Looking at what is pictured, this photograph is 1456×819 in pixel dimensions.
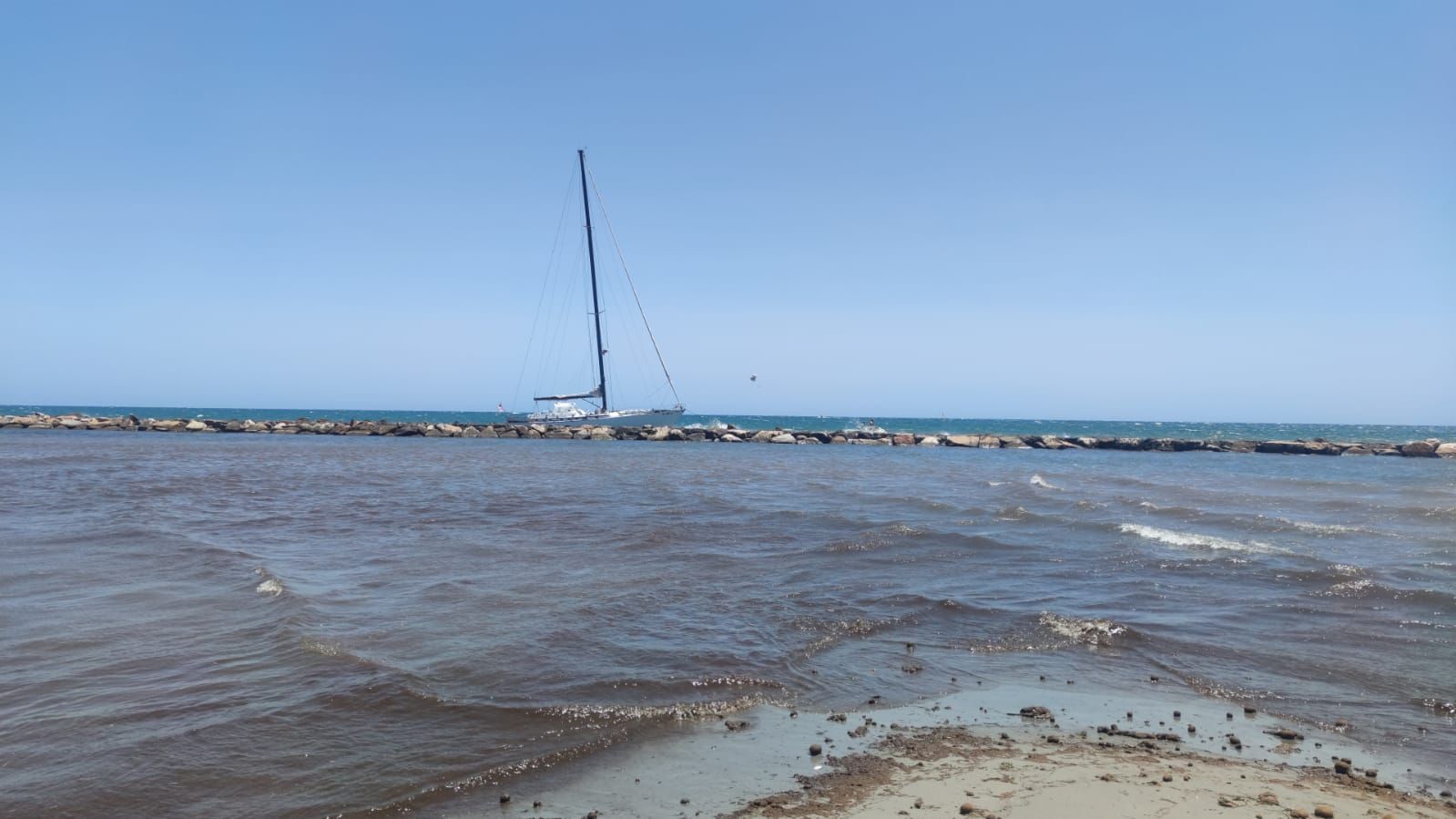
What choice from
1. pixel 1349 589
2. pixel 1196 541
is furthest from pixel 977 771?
pixel 1196 541

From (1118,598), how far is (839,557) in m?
4.63

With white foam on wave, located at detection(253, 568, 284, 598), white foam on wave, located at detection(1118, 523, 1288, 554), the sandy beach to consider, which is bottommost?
the sandy beach

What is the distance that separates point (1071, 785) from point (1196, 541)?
1321cm

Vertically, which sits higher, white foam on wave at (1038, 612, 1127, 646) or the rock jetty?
the rock jetty

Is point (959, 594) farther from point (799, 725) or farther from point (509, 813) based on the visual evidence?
point (509, 813)

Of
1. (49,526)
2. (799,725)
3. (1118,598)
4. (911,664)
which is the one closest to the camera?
(799,725)

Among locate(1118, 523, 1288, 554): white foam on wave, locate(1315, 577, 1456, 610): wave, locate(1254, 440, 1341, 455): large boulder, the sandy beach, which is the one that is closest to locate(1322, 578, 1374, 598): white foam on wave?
locate(1315, 577, 1456, 610): wave

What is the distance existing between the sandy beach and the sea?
0.48 metres

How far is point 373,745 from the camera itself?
6.23 m

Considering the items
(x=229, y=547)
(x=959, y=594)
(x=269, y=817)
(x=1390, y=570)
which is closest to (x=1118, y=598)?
(x=959, y=594)

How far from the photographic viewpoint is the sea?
235 inches

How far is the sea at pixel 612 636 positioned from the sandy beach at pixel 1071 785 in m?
0.48

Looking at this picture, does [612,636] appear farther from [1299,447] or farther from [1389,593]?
[1299,447]

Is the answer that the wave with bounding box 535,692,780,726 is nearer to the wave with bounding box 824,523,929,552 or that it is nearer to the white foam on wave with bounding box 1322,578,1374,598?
the wave with bounding box 824,523,929,552
